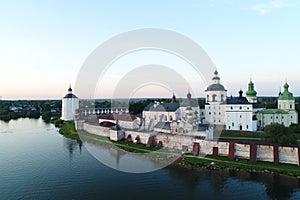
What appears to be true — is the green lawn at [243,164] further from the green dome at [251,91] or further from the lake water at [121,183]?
the green dome at [251,91]

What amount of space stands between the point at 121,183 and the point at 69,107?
26832 millimetres

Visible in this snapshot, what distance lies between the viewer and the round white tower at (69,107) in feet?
118

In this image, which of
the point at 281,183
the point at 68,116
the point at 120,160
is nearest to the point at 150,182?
the point at 120,160

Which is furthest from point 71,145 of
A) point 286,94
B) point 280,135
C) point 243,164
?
point 286,94

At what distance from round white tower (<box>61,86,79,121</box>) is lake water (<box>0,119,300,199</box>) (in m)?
21.0

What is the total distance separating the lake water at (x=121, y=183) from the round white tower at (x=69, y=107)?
2099cm

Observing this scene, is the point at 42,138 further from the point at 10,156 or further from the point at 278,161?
the point at 278,161

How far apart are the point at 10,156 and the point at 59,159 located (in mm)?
3111

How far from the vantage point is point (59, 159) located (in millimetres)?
15266

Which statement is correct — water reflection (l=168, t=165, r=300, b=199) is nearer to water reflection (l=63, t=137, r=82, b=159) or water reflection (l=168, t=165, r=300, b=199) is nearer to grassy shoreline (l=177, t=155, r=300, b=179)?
grassy shoreline (l=177, t=155, r=300, b=179)

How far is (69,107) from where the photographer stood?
119 feet

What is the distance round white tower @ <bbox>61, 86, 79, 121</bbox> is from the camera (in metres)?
36.0

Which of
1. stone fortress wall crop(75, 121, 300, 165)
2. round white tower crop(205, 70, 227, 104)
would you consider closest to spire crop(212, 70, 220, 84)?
round white tower crop(205, 70, 227, 104)

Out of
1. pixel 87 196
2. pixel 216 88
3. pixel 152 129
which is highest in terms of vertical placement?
pixel 216 88
